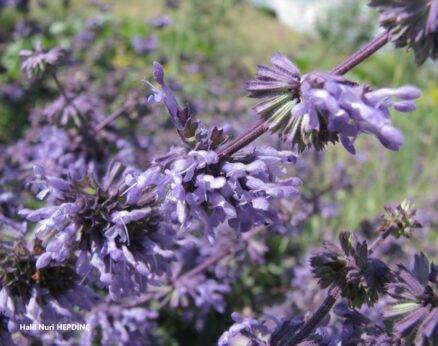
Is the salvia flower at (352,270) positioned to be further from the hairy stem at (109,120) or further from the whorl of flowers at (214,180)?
the hairy stem at (109,120)

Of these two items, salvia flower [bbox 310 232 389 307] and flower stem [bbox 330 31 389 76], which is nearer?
flower stem [bbox 330 31 389 76]

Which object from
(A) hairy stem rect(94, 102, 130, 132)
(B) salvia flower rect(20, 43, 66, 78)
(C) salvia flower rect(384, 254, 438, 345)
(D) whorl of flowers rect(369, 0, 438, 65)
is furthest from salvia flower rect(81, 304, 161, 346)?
(D) whorl of flowers rect(369, 0, 438, 65)

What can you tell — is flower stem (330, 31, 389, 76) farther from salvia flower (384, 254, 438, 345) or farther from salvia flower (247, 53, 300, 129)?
salvia flower (384, 254, 438, 345)

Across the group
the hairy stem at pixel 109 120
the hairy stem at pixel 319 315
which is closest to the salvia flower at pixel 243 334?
the hairy stem at pixel 319 315

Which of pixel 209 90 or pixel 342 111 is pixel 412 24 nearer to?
pixel 342 111

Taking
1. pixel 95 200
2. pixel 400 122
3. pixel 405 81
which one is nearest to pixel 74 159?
pixel 95 200

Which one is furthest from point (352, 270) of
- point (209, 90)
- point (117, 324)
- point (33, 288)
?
point (209, 90)

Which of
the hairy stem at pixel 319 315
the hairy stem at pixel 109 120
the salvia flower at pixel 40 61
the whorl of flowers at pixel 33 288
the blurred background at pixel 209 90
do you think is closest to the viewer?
the hairy stem at pixel 319 315
